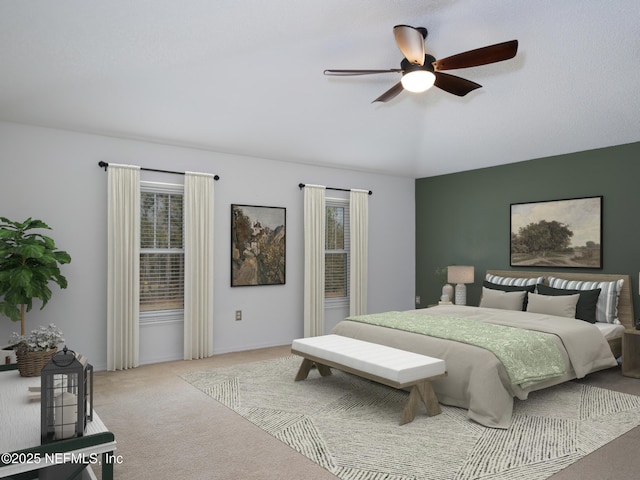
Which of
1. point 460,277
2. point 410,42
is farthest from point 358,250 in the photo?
point 410,42

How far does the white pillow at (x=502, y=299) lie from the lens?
17.8ft

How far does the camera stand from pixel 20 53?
3246mm

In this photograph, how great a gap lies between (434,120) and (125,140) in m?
3.41

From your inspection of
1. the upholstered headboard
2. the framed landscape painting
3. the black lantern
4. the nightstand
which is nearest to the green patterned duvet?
the nightstand

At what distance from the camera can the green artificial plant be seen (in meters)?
3.88

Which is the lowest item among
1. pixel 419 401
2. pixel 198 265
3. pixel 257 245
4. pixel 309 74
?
pixel 419 401

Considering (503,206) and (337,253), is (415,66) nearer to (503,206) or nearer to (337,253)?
(503,206)

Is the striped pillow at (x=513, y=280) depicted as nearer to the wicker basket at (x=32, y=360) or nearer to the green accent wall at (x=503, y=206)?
the green accent wall at (x=503, y=206)

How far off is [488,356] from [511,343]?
335 mm

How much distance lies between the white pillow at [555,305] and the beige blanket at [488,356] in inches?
7.5

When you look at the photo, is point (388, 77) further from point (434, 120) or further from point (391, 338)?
point (391, 338)

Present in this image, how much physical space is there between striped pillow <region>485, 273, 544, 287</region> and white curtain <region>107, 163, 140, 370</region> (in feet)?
14.6

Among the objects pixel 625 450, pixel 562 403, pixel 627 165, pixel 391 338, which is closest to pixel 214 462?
pixel 391 338

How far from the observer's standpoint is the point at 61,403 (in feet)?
6.18
